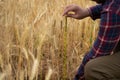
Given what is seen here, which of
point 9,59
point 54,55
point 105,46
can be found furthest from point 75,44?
point 105,46

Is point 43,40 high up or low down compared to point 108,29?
down

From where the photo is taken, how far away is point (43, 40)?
6.06 ft

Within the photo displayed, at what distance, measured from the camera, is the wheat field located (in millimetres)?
1896

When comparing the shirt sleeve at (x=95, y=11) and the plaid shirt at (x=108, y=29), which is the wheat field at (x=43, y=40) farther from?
the plaid shirt at (x=108, y=29)

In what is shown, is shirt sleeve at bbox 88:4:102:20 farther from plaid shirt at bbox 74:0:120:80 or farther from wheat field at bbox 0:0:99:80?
plaid shirt at bbox 74:0:120:80

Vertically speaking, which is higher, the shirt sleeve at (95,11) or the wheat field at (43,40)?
the shirt sleeve at (95,11)

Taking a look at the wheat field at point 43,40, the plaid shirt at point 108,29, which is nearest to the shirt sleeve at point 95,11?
the wheat field at point 43,40

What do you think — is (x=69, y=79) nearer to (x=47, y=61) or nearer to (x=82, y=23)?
(x=47, y=61)

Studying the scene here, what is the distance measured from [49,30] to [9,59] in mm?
425

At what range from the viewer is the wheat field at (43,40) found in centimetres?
190

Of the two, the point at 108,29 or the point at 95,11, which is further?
the point at 95,11

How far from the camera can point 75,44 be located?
7.45ft

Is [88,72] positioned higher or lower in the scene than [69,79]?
higher

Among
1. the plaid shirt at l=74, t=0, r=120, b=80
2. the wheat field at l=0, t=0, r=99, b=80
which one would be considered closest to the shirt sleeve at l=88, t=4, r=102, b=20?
the wheat field at l=0, t=0, r=99, b=80
